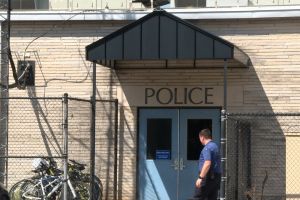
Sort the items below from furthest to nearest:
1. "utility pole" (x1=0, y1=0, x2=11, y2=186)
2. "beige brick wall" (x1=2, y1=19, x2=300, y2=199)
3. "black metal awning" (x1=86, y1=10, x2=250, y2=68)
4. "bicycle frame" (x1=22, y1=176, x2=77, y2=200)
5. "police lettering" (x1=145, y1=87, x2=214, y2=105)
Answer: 1. "utility pole" (x1=0, y1=0, x2=11, y2=186)
2. "police lettering" (x1=145, y1=87, x2=214, y2=105)
3. "beige brick wall" (x1=2, y1=19, x2=300, y2=199)
4. "bicycle frame" (x1=22, y1=176, x2=77, y2=200)
5. "black metal awning" (x1=86, y1=10, x2=250, y2=68)

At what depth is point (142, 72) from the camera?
15047mm

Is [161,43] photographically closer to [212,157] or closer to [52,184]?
[212,157]

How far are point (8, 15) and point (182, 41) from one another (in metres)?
4.39

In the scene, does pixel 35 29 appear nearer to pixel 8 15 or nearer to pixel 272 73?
pixel 8 15

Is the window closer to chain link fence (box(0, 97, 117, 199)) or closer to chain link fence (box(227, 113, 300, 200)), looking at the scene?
chain link fence (box(0, 97, 117, 199))

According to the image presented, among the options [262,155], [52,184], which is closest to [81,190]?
[52,184]

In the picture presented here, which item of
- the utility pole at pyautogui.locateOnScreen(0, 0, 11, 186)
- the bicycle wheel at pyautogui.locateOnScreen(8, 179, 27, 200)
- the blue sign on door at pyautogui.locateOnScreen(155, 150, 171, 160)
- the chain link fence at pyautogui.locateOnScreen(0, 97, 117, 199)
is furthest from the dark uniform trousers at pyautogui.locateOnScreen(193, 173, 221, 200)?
the utility pole at pyautogui.locateOnScreen(0, 0, 11, 186)

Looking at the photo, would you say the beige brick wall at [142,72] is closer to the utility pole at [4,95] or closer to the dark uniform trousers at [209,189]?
the utility pole at [4,95]

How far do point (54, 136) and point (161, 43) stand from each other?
4242 mm

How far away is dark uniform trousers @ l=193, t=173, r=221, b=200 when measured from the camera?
11.5m

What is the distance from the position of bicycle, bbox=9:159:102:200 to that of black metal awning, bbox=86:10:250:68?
8.42 feet

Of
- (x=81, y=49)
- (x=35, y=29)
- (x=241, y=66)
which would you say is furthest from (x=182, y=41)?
(x=35, y=29)

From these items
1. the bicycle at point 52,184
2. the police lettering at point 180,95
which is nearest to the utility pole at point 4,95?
the bicycle at point 52,184

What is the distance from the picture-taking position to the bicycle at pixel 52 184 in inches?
503
